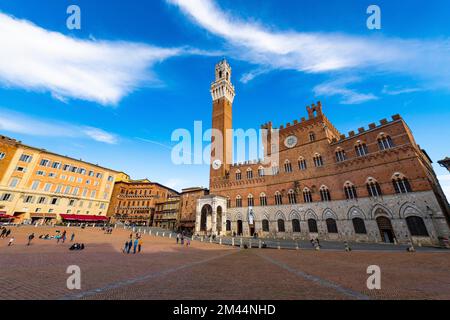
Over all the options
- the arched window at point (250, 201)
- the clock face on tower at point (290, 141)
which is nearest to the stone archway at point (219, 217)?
the arched window at point (250, 201)

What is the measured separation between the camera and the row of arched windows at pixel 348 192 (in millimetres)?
21961

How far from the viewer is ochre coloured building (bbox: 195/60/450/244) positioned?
2117cm

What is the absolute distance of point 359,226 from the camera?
24453 mm

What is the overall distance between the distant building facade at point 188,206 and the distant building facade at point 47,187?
20372 millimetres

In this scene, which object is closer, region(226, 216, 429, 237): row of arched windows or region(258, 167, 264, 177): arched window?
region(226, 216, 429, 237): row of arched windows

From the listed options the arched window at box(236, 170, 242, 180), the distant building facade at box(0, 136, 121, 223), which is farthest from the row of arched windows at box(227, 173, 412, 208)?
the distant building facade at box(0, 136, 121, 223)

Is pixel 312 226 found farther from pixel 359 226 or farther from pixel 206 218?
pixel 206 218

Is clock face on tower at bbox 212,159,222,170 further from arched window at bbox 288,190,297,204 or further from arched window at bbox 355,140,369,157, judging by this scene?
arched window at bbox 355,140,369,157

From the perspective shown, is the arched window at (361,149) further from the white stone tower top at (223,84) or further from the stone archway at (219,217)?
the white stone tower top at (223,84)

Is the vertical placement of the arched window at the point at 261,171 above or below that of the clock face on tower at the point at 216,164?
below

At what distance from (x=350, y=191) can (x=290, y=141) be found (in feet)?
43.6

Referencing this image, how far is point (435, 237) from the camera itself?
18984 mm
